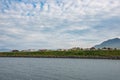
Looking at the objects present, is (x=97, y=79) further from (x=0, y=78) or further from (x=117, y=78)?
(x=0, y=78)

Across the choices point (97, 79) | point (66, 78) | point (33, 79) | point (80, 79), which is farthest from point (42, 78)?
point (97, 79)

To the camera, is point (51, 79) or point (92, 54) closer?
point (51, 79)

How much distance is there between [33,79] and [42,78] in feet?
6.25

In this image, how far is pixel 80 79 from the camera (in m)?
38.2

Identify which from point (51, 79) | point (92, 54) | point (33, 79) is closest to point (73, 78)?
point (51, 79)

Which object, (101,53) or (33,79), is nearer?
(33,79)

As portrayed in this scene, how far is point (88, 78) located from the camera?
3956cm

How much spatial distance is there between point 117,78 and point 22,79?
57.0 ft

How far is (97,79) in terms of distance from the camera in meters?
38.8

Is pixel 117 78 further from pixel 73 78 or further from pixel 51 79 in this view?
pixel 51 79

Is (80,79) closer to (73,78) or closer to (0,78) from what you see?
(73,78)

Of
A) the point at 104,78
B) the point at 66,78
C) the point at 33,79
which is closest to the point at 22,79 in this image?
the point at 33,79

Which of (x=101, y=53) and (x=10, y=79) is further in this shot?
(x=101, y=53)

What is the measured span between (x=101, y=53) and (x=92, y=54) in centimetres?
567
